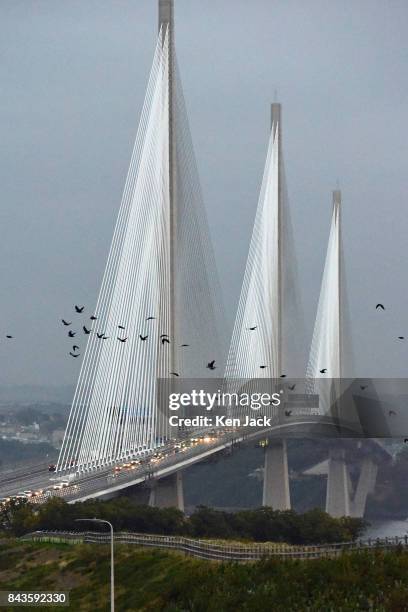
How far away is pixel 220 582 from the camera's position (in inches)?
1261

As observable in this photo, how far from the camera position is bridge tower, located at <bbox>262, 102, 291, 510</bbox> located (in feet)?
231

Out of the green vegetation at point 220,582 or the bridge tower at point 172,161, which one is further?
the bridge tower at point 172,161

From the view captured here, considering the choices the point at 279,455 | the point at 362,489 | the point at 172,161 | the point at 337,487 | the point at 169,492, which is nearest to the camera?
the point at 172,161

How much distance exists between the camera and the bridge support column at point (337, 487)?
86.1 meters

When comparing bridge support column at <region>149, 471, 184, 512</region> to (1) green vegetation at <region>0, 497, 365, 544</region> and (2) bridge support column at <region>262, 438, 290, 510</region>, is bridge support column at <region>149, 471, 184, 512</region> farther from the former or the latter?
(2) bridge support column at <region>262, 438, 290, 510</region>

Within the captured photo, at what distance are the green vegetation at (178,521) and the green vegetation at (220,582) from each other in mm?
6675

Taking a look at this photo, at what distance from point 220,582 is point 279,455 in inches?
1772

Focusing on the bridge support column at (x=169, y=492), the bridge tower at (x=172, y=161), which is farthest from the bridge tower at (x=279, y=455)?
the bridge tower at (x=172, y=161)

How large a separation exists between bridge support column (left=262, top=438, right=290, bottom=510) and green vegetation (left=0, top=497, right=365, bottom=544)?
2175 centimetres

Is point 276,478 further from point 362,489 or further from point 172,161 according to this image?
point 172,161

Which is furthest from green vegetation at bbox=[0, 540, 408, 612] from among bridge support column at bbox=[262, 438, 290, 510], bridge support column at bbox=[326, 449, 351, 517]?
bridge support column at bbox=[326, 449, 351, 517]

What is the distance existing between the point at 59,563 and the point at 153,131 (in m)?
18.2

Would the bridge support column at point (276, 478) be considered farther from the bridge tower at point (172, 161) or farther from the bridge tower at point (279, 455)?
the bridge tower at point (172, 161)

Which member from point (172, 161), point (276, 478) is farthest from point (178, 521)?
point (276, 478)
